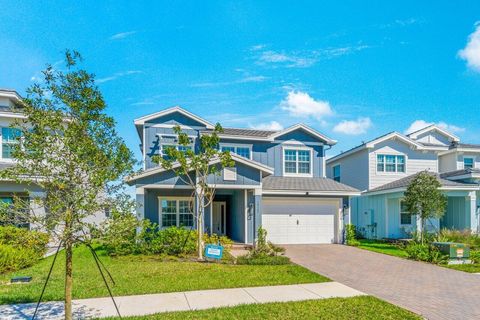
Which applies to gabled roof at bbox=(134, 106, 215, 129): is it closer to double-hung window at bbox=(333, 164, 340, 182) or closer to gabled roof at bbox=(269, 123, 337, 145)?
gabled roof at bbox=(269, 123, 337, 145)

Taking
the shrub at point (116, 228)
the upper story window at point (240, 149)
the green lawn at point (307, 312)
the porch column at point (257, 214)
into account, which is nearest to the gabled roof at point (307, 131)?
the upper story window at point (240, 149)

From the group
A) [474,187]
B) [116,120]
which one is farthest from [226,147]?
[474,187]

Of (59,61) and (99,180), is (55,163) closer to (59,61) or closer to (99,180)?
(99,180)

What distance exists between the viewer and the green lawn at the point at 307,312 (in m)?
6.15

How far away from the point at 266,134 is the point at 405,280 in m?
12.3

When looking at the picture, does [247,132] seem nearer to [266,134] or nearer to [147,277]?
[266,134]

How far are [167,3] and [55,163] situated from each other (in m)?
9.14

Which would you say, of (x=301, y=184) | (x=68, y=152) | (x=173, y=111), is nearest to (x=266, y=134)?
(x=301, y=184)

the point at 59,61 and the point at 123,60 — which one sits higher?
the point at 123,60

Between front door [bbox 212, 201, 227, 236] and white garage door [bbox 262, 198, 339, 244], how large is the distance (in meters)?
3.06

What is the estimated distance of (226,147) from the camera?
62.6ft

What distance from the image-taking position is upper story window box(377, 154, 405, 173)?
70.5 feet

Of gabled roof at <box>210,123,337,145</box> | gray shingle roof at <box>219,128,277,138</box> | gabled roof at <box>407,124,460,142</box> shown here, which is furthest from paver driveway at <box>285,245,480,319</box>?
gabled roof at <box>407,124,460,142</box>

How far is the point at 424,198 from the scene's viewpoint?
1543cm
